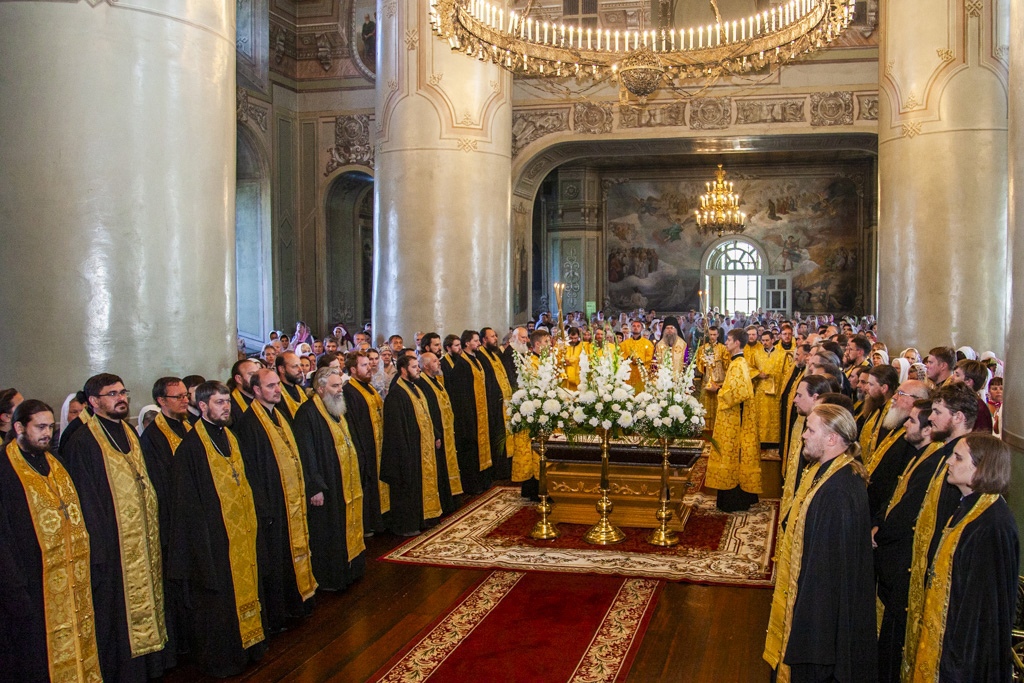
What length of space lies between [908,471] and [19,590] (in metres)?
4.15

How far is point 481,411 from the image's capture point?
10.5 metres

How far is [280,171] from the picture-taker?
18188 millimetres

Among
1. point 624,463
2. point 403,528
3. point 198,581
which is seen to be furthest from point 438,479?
point 198,581

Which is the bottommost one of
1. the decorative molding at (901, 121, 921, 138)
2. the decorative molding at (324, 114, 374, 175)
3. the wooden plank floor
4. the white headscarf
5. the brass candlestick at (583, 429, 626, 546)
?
the wooden plank floor

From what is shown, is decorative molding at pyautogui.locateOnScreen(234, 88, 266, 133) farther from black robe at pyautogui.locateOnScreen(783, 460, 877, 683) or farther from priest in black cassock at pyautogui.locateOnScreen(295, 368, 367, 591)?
black robe at pyautogui.locateOnScreen(783, 460, 877, 683)

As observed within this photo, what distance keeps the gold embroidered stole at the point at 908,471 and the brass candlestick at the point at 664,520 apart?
3269mm

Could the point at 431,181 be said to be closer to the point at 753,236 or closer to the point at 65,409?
the point at 65,409

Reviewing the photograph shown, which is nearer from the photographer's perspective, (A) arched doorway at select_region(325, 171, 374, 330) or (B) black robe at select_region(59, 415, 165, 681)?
(B) black robe at select_region(59, 415, 165, 681)

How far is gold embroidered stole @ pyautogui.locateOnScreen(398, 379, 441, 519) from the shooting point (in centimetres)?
845

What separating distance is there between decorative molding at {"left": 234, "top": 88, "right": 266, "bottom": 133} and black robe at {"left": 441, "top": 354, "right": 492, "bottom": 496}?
882 cm

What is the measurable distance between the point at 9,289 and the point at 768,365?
8902 millimetres

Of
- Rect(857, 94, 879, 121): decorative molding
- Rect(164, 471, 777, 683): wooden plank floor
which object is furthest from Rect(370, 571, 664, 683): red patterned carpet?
Rect(857, 94, 879, 121): decorative molding

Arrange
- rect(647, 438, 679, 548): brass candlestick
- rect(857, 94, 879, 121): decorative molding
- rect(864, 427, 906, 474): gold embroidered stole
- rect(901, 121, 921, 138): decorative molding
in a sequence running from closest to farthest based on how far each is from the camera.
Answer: rect(864, 427, 906, 474): gold embroidered stole → rect(647, 438, 679, 548): brass candlestick → rect(901, 121, 921, 138): decorative molding → rect(857, 94, 879, 121): decorative molding

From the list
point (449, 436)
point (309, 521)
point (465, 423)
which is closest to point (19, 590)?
point (309, 521)
